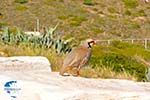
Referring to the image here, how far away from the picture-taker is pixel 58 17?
157ft

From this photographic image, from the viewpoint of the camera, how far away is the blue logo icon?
20.9ft

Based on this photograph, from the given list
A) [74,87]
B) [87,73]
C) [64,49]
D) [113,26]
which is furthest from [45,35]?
[113,26]

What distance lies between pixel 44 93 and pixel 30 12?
140ft

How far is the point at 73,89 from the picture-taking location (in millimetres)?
5934

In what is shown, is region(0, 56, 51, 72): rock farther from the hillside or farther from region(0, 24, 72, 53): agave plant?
the hillside

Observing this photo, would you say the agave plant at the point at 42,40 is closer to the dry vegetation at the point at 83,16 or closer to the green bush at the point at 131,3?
the dry vegetation at the point at 83,16

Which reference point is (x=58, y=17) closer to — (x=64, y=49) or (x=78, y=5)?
(x=78, y=5)

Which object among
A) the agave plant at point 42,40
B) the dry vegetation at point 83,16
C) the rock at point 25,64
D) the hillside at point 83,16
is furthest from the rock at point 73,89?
the hillside at point 83,16

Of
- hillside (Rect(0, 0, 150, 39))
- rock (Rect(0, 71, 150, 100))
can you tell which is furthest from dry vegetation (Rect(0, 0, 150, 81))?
rock (Rect(0, 71, 150, 100))

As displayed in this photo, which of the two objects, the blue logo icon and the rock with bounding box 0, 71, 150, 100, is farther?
the blue logo icon

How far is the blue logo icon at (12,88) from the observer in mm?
6359

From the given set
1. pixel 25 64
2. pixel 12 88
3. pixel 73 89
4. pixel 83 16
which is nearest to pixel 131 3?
pixel 83 16

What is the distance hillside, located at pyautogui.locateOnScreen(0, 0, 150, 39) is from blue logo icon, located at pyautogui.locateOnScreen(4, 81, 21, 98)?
35179mm

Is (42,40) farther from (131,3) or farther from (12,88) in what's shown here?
(131,3)
